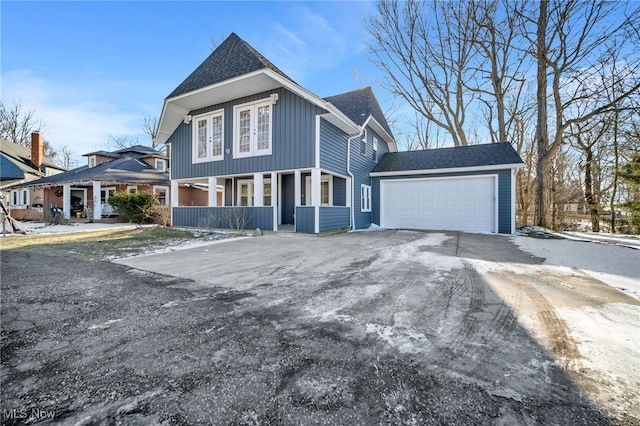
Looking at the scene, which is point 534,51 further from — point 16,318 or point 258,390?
point 16,318

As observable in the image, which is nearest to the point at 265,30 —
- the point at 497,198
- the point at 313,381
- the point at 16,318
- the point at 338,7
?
the point at 338,7

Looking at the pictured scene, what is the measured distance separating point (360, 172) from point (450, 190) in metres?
3.71

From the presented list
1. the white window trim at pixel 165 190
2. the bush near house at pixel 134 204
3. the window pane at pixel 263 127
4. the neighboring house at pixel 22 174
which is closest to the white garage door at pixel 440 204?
the window pane at pixel 263 127

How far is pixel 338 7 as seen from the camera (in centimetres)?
1170

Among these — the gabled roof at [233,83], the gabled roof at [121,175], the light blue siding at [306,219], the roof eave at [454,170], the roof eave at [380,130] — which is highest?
the gabled roof at [233,83]

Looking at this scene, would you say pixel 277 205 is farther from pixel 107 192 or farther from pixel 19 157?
pixel 19 157

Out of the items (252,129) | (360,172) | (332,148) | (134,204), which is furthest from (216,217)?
(134,204)

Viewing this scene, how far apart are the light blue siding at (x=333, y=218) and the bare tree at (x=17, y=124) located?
36877 mm

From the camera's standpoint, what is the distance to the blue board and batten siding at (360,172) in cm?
1117

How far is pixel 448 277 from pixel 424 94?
673 inches

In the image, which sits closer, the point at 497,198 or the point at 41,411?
the point at 41,411

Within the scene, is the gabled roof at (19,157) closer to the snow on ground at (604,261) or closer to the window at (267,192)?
the window at (267,192)

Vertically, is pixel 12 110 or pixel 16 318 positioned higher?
pixel 12 110

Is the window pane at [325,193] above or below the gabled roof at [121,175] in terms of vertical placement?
below
